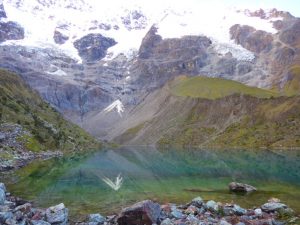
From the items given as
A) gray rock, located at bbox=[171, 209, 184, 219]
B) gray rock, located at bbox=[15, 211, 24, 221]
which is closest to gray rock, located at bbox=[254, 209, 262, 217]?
gray rock, located at bbox=[171, 209, 184, 219]

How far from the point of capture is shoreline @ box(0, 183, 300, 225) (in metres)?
42.5

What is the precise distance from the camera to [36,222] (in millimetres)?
40406

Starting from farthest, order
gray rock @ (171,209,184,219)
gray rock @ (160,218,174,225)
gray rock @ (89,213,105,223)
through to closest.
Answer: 1. gray rock @ (171,209,184,219)
2. gray rock @ (89,213,105,223)
3. gray rock @ (160,218,174,225)

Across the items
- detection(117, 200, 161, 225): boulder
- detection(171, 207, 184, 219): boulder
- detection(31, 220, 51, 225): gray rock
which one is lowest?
detection(171, 207, 184, 219): boulder

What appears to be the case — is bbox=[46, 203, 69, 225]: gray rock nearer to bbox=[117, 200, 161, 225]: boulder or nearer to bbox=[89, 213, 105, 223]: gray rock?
bbox=[89, 213, 105, 223]: gray rock

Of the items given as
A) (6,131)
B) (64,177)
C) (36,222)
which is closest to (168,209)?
(36,222)

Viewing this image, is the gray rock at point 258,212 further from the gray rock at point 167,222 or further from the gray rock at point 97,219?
the gray rock at point 97,219

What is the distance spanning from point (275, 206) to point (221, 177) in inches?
1645

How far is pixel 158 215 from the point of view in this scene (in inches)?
1785

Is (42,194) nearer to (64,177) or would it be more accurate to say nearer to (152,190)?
(152,190)

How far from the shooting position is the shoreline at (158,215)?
42.5 metres

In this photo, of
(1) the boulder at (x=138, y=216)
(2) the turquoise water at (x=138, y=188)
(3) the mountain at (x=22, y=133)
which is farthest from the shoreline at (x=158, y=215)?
(3) the mountain at (x=22, y=133)

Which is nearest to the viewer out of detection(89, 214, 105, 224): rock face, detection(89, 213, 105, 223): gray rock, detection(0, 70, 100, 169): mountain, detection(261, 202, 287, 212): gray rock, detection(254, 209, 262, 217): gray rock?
detection(89, 214, 105, 224): rock face

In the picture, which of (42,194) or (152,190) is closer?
(42,194)
